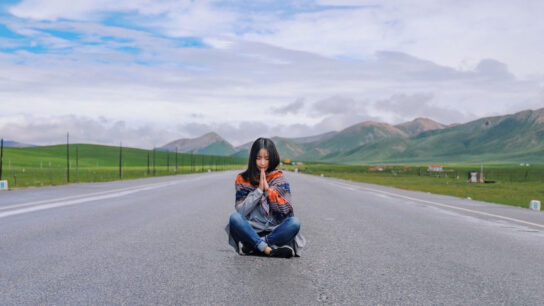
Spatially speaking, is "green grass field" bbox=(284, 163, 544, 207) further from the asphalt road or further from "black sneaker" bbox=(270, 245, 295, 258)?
"black sneaker" bbox=(270, 245, 295, 258)

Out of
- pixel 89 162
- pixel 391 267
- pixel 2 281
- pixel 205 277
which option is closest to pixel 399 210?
pixel 391 267

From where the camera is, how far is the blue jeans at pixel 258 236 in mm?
6504

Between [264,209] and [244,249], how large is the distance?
0.69 metres

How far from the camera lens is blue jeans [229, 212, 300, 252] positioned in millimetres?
6504

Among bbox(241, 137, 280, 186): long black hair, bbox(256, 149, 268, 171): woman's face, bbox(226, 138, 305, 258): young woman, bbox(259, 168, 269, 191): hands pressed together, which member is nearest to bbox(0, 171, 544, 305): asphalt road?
bbox(226, 138, 305, 258): young woman

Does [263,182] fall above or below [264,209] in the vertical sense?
above

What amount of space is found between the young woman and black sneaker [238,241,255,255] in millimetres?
23

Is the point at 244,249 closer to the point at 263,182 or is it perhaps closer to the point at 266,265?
the point at 266,265

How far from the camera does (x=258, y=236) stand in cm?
662

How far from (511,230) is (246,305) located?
8.12 meters

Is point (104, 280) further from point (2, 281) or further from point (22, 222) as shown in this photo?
point (22, 222)

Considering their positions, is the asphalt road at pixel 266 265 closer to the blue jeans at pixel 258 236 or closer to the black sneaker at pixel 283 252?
the black sneaker at pixel 283 252

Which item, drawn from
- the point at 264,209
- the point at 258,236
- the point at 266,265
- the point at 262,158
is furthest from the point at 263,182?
the point at 266,265

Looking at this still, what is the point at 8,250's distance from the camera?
7633mm
